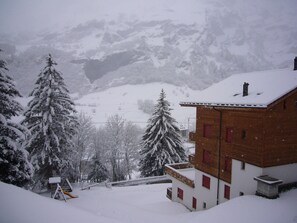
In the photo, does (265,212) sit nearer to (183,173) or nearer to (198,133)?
(198,133)

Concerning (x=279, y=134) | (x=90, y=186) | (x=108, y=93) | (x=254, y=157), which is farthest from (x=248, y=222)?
(x=108, y=93)

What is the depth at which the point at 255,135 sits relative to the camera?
16484mm

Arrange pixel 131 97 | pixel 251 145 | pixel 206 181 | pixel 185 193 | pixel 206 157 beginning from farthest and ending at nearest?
pixel 131 97
pixel 185 193
pixel 206 157
pixel 206 181
pixel 251 145

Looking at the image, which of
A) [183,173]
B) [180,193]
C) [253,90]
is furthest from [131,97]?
[253,90]

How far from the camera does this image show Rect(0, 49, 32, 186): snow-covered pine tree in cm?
1769

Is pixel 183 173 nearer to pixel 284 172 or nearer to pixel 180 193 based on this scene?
pixel 180 193

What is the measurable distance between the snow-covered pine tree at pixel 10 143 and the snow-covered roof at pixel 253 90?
1477 cm

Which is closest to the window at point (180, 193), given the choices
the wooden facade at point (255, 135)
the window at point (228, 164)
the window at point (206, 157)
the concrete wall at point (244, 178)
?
the window at point (206, 157)

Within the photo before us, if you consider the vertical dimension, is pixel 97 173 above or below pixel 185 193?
below

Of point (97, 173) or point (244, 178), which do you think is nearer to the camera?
point (244, 178)

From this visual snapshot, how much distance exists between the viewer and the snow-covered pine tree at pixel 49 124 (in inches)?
1008

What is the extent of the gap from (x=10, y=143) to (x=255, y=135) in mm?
17583

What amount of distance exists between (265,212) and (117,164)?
147 feet

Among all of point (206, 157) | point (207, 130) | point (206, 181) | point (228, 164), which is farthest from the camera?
point (206, 157)
